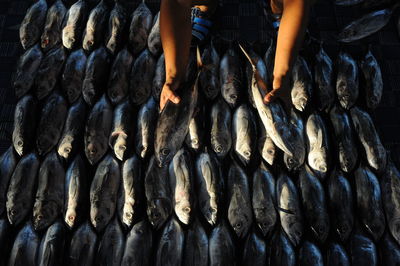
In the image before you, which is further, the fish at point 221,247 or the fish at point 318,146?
the fish at point 318,146

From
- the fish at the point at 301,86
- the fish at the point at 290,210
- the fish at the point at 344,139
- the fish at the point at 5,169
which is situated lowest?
the fish at the point at 290,210

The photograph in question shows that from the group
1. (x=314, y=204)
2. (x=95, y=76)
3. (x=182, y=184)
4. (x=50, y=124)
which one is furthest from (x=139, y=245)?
(x=95, y=76)

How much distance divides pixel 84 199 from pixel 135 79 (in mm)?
969

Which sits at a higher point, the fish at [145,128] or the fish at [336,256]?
the fish at [145,128]

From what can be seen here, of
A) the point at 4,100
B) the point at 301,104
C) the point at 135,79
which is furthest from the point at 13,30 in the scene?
the point at 301,104

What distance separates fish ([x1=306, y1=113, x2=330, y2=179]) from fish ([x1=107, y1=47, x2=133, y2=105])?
1.41 metres

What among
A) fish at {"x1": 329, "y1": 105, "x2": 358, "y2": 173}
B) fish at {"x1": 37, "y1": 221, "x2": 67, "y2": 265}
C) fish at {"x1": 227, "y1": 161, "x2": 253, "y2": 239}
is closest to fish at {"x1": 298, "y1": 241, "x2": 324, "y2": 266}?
fish at {"x1": 227, "y1": 161, "x2": 253, "y2": 239}

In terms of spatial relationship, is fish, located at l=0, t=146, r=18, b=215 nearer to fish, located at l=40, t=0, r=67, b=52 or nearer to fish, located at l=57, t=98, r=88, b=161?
fish, located at l=57, t=98, r=88, b=161

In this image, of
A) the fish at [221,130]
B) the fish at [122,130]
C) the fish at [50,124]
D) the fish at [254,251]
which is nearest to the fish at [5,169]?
the fish at [50,124]

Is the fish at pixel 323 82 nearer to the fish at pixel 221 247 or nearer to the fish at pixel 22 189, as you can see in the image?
the fish at pixel 221 247

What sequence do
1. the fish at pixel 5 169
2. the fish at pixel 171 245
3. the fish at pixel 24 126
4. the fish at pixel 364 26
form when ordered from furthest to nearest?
the fish at pixel 364 26 < the fish at pixel 24 126 < the fish at pixel 5 169 < the fish at pixel 171 245

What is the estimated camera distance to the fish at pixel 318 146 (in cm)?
290

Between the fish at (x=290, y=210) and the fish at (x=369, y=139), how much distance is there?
2.07ft

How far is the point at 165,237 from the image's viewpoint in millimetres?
2684
